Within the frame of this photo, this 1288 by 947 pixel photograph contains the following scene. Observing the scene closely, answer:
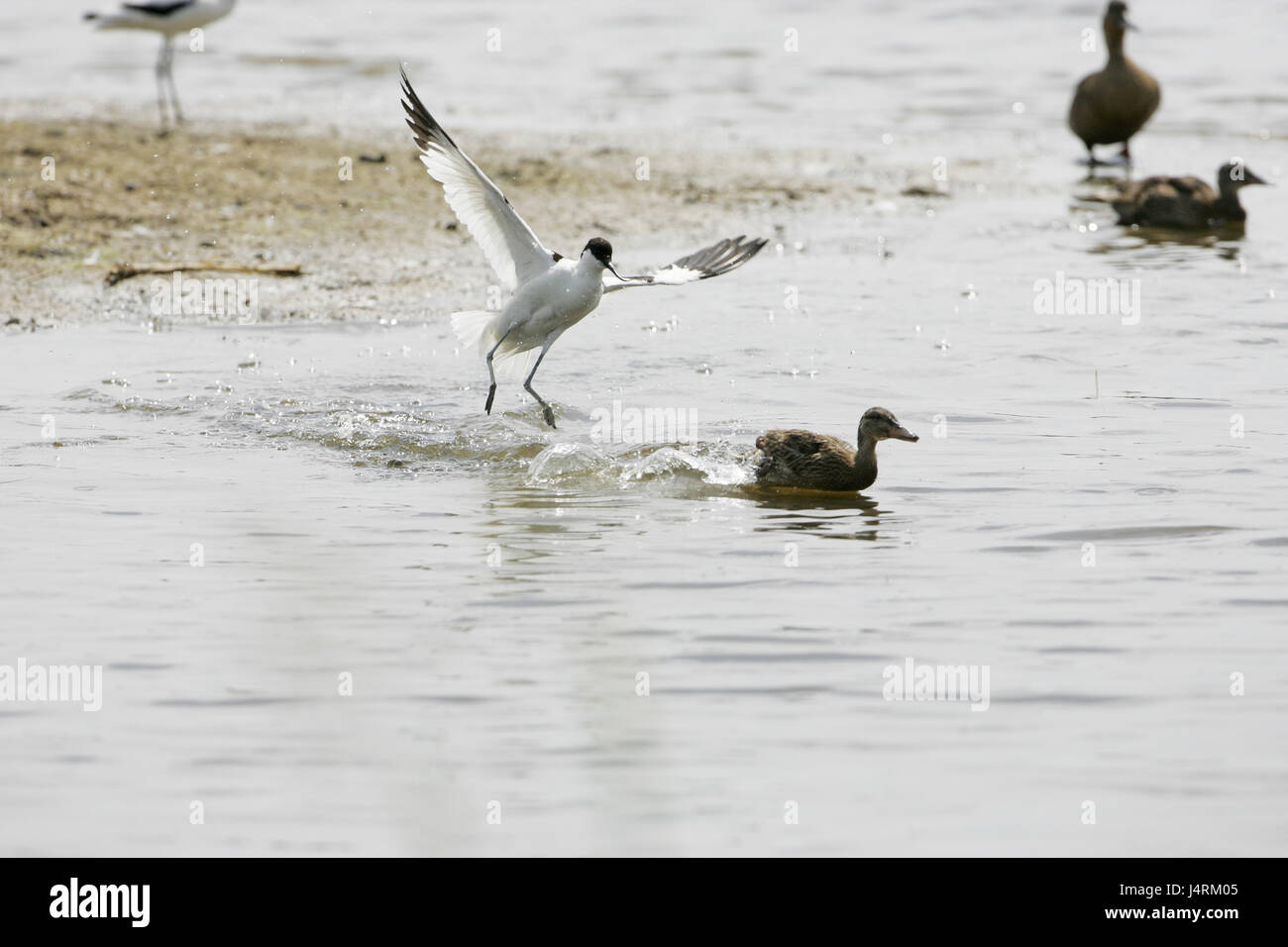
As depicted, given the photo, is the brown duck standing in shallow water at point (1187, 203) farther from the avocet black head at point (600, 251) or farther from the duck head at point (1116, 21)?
the avocet black head at point (600, 251)

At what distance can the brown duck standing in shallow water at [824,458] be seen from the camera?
7.69 m

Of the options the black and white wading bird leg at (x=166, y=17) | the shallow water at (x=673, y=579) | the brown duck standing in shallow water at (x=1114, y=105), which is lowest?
the shallow water at (x=673, y=579)

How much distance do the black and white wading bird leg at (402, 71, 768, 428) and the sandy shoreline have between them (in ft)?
5.16

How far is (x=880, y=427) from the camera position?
25.5 ft

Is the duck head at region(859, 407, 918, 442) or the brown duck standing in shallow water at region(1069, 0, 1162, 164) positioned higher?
the brown duck standing in shallow water at region(1069, 0, 1162, 164)

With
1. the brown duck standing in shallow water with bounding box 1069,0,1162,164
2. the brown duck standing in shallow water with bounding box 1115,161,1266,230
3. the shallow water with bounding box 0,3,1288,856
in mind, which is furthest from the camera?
the brown duck standing in shallow water with bounding box 1069,0,1162,164

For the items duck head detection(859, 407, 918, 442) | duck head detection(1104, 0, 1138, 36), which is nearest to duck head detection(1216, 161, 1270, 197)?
duck head detection(1104, 0, 1138, 36)

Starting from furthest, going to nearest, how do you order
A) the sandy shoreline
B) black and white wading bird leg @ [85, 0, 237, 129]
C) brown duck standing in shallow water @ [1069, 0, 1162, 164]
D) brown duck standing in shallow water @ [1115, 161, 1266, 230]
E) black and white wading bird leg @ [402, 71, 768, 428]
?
black and white wading bird leg @ [85, 0, 237, 129] < brown duck standing in shallow water @ [1069, 0, 1162, 164] < brown duck standing in shallow water @ [1115, 161, 1266, 230] < the sandy shoreline < black and white wading bird leg @ [402, 71, 768, 428]

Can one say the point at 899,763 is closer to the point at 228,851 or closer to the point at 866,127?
the point at 228,851

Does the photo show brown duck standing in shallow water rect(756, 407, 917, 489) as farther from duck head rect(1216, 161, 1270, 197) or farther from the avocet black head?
duck head rect(1216, 161, 1270, 197)

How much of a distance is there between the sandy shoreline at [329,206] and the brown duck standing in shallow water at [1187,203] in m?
2.19

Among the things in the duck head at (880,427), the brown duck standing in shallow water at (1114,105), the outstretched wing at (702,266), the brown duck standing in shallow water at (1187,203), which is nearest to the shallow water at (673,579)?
the duck head at (880,427)

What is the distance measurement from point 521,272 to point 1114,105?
28.1 feet

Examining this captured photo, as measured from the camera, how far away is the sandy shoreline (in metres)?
11.7
